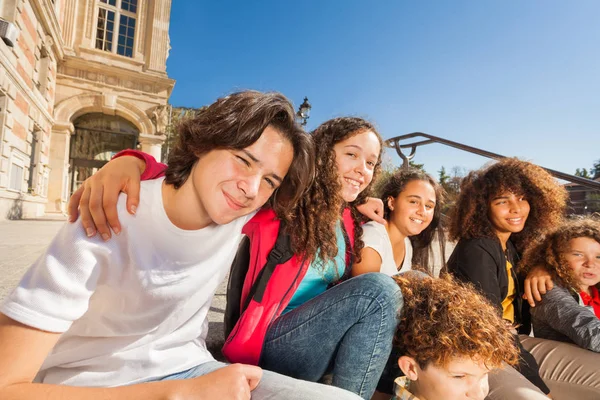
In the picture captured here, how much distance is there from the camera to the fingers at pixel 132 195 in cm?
108

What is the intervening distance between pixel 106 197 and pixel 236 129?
1.62ft

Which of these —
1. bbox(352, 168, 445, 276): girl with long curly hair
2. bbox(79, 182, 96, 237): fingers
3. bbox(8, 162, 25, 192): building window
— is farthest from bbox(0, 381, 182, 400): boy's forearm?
bbox(8, 162, 25, 192): building window

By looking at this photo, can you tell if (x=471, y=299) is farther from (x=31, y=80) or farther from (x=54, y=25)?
(x=54, y=25)

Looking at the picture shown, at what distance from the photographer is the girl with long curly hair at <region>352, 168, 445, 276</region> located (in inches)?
88.8

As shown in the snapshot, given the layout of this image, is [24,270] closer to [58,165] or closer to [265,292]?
[265,292]

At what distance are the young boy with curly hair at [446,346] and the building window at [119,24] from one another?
60.8ft

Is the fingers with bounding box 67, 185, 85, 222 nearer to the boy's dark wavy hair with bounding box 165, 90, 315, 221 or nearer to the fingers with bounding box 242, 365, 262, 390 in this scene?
the boy's dark wavy hair with bounding box 165, 90, 315, 221

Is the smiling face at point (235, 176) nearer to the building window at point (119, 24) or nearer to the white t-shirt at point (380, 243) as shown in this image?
the white t-shirt at point (380, 243)

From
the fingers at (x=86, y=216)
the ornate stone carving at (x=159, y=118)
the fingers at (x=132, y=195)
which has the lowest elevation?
the fingers at (x=86, y=216)

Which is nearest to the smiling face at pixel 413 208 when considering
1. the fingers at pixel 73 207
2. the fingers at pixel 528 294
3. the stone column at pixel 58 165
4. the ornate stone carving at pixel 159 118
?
the fingers at pixel 528 294

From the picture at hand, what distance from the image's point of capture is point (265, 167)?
1312 millimetres

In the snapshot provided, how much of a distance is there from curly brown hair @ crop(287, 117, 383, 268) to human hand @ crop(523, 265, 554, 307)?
1.23 m

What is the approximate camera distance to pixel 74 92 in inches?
572

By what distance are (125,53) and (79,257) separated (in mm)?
18516
